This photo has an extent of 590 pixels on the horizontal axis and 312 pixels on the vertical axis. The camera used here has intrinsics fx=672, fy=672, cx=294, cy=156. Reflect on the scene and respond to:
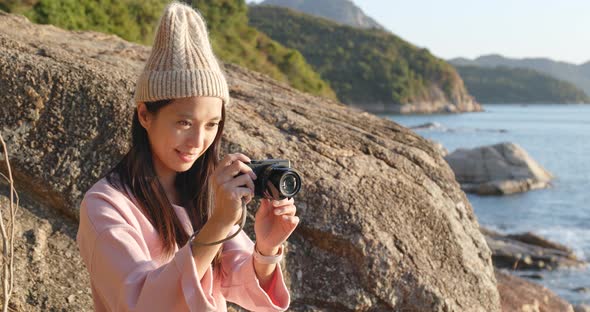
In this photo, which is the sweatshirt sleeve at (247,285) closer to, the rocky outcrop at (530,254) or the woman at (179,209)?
the woman at (179,209)

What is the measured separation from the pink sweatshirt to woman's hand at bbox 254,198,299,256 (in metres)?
0.12

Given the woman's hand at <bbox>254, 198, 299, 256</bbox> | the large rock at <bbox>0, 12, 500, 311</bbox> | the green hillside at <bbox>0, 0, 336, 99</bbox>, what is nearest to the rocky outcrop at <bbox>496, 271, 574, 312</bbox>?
the large rock at <bbox>0, 12, 500, 311</bbox>

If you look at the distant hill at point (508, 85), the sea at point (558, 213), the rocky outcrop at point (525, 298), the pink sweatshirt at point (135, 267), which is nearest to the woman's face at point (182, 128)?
the pink sweatshirt at point (135, 267)

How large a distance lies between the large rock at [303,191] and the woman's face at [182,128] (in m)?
1.52

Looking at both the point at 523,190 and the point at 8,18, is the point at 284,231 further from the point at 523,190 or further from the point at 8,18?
the point at 523,190

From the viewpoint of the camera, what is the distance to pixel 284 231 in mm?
2135

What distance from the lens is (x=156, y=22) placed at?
5.61 m

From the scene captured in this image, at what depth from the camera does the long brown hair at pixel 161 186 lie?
6.86ft

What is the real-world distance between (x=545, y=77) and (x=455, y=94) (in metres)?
29.2

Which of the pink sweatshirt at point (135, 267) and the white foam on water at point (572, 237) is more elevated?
the pink sweatshirt at point (135, 267)

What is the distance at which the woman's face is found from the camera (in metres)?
2.02

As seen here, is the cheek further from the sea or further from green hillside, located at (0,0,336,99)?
the sea

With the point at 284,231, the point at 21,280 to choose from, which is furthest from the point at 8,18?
the point at 284,231

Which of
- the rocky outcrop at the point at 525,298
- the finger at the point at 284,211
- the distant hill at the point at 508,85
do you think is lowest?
the distant hill at the point at 508,85
